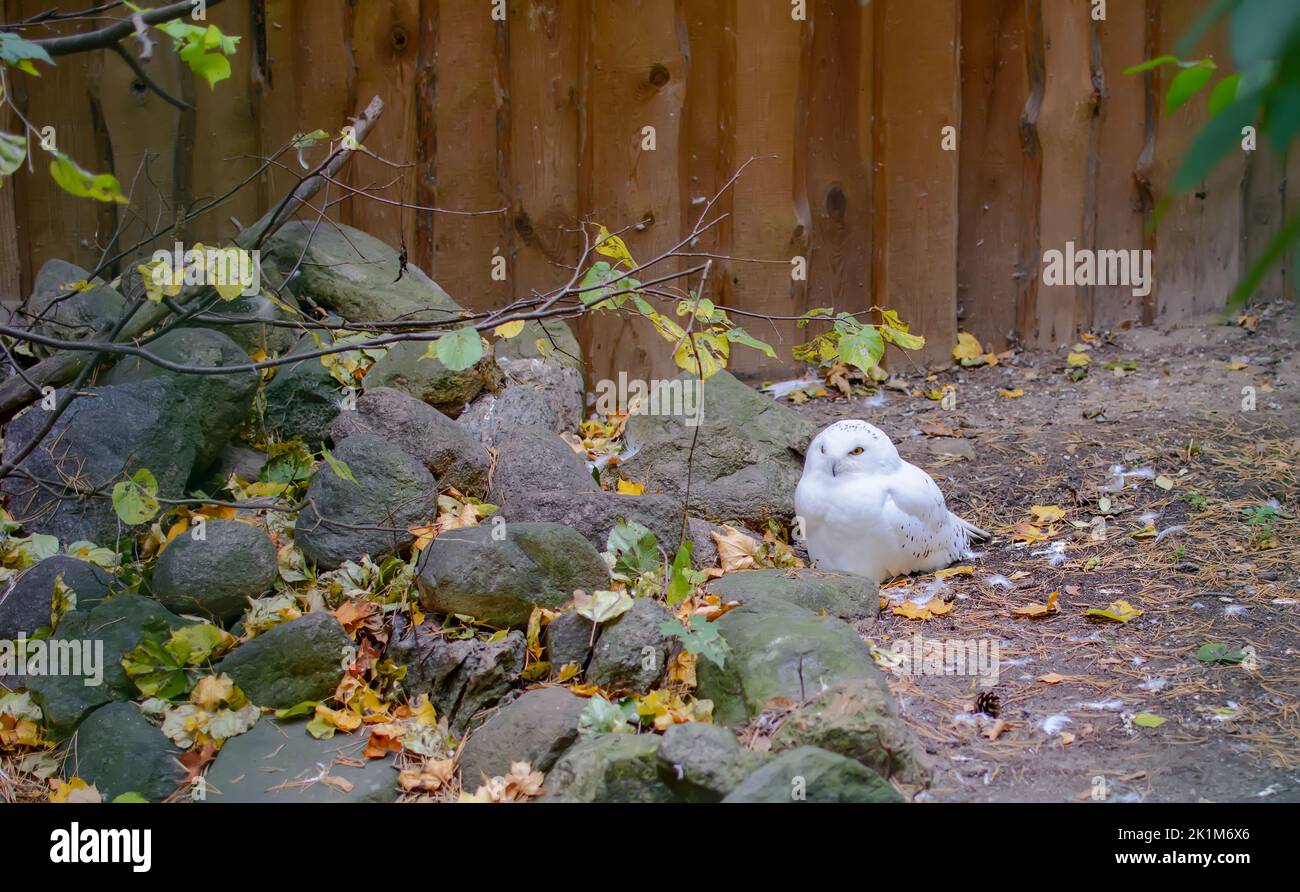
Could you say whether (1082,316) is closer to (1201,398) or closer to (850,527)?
(1201,398)

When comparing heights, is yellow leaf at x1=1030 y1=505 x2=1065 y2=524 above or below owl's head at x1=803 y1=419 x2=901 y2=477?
below

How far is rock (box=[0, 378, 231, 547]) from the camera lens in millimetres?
3557

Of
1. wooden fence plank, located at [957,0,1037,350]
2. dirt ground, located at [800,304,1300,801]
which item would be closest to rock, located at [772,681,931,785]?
dirt ground, located at [800,304,1300,801]

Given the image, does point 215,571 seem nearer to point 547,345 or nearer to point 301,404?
point 301,404

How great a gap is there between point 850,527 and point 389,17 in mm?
3072

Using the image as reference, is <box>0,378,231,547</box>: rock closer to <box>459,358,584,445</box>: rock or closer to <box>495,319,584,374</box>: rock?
<box>459,358,584,445</box>: rock

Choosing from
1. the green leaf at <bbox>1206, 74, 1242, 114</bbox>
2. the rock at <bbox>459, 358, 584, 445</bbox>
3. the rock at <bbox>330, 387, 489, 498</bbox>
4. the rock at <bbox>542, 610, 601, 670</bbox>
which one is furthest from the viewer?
the rock at <bbox>459, 358, 584, 445</bbox>

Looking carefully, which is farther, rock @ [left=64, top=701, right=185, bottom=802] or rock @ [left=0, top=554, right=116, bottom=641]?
rock @ [left=0, top=554, right=116, bottom=641]

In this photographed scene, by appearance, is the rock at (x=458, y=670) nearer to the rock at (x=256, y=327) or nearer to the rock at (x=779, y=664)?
the rock at (x=779, y=664)

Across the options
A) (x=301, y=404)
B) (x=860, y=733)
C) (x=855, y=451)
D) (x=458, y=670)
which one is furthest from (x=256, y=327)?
(x=860, y=733)

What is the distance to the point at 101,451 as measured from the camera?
3.60 metres

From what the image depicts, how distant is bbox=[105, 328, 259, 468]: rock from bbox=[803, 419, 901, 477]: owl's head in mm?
2058

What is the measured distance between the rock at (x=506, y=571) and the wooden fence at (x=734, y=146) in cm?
196

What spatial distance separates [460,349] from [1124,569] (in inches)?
102
